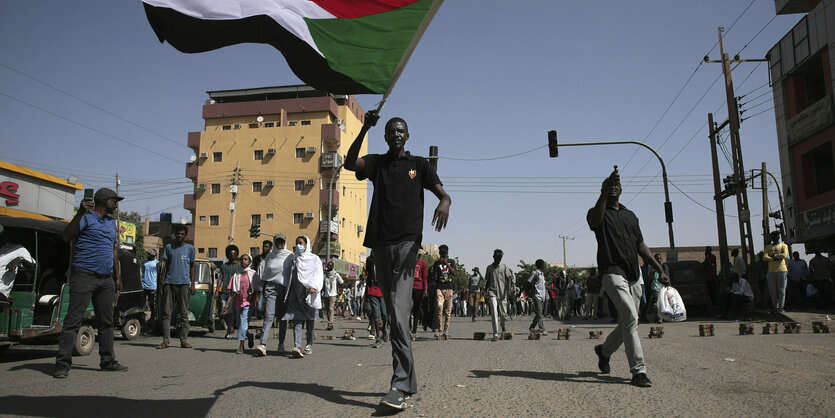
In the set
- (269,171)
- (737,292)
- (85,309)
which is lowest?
(85,309)

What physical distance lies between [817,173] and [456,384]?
85.8ft

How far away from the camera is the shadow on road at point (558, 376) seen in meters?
5.23

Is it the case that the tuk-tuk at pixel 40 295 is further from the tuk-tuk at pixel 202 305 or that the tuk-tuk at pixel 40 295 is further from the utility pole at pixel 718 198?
the utility pole at pixel 718 198

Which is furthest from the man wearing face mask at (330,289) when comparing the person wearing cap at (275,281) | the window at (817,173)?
the window at (817,173)

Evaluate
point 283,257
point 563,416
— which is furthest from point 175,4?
point 283,257

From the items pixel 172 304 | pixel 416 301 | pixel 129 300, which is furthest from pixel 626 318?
pixel 129 300

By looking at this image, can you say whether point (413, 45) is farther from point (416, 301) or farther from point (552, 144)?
point (552, 144)

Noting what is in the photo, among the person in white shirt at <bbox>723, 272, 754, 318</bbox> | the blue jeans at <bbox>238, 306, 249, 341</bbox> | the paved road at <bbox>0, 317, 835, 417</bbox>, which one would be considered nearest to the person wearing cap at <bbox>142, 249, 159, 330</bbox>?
the blue jeans at <bbox>238, 306, 249, 341</bbox>

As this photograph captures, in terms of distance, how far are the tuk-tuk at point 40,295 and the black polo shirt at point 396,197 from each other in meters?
5.66

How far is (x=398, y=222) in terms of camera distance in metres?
4.37

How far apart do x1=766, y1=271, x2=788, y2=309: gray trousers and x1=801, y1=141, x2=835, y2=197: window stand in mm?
14206

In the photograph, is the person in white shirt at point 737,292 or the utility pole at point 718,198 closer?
the person in white shirt at point 737,292

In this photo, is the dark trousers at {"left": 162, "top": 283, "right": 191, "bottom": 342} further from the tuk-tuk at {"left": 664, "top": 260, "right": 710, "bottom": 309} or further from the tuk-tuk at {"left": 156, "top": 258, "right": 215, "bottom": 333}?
the tuk-tuk at {"left": 664, "top": 260, "right": 710, "bottom": 309}

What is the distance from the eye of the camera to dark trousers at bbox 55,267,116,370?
6.05 meters
